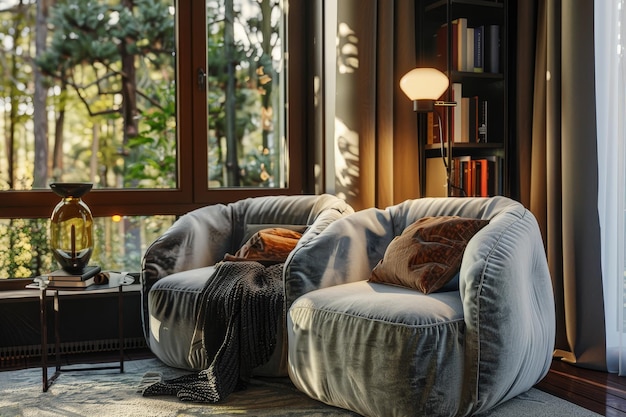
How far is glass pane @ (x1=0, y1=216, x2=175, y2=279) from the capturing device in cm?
390

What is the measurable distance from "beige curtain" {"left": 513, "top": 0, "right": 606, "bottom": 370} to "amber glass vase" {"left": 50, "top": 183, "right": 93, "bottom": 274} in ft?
6.98

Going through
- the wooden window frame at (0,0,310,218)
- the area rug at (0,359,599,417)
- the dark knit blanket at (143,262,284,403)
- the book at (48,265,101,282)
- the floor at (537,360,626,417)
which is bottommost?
the floor at (537,360,626,417)

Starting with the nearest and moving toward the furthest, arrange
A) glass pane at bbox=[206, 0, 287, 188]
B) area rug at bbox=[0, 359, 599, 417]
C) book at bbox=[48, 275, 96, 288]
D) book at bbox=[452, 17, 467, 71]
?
area rug at bbox=[0, 359, 599, 417] < book at bbox=[48, 275, 96, 288] < book at bbox=[452, 17, 467, 71] < glass pane at bbox=[206, 0, 287, 188]

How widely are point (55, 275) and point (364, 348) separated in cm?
137

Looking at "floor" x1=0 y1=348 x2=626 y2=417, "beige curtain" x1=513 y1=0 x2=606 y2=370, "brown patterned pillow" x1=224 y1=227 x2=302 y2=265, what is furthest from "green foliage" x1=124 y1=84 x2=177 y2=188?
"beige curtain" x1=513 y1=0 x2=606 y2=370

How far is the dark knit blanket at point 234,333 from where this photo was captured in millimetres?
2945

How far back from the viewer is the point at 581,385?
3123 millimetres

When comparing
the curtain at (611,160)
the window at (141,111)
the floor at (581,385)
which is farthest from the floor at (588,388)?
the window at (141,111)

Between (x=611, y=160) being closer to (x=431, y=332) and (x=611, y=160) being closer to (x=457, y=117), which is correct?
(x=457, y=117)

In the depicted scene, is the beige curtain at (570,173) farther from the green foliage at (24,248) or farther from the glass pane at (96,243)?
the green foliage at (24,248)

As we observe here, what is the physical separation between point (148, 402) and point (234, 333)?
423 mm

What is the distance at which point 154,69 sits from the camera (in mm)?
4172

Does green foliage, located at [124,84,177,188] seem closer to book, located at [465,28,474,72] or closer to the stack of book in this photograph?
the stack of book

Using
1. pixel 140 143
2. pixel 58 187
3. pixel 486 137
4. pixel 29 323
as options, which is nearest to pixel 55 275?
pixel 58 187
